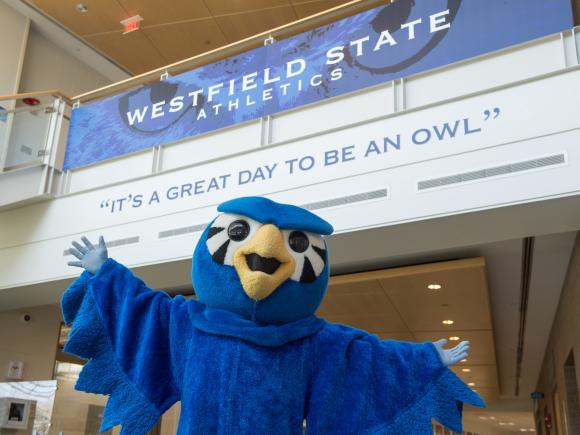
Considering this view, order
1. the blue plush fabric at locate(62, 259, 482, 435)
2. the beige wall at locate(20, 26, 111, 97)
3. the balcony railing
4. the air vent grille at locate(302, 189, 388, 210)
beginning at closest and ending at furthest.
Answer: the blue plush fabric at locate(62, 259, 482, 435), the air vent grille at locate(302, 189, 388, 210), the balcony railing, the beige wall at locate(20, 26, 111, 97)

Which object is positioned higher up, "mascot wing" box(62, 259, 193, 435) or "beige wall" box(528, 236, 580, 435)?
"beige wall" box(528, 236, 580, 435)

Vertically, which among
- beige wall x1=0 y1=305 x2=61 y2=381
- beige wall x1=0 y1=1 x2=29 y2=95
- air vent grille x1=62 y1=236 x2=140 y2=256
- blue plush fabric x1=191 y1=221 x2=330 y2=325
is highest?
beige wall x1=0 y1=1 x2=29 y2=95

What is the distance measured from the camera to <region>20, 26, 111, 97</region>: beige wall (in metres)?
9.52

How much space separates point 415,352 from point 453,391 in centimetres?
17

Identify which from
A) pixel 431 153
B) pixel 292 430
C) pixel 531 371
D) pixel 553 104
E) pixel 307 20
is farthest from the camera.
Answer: pixel 531 371

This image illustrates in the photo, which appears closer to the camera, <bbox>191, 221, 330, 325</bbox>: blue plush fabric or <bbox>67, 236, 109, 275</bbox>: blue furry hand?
<bbox>191, 221, 330, 325</bbox>: blue plush fabric

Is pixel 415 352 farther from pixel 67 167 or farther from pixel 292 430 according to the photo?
pixel 67 167

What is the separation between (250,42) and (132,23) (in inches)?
172

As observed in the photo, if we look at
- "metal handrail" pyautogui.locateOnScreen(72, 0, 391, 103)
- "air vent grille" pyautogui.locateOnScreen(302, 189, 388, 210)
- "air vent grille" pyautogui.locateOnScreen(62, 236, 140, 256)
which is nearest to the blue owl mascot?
"air vent grille" pyautogui.locateOnScreen(302, 189, 388, 210)

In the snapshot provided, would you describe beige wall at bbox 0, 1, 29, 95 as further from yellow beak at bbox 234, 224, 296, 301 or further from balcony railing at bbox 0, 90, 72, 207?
yellow beak at bbox 234, 224, 296, 301

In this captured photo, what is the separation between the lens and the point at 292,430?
6.06 ft

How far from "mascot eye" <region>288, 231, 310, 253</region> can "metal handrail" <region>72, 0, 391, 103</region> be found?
3609 mm

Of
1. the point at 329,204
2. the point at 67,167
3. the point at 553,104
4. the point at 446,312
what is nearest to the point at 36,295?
the point at 67,167

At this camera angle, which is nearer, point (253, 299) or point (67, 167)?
point (253, 299)
